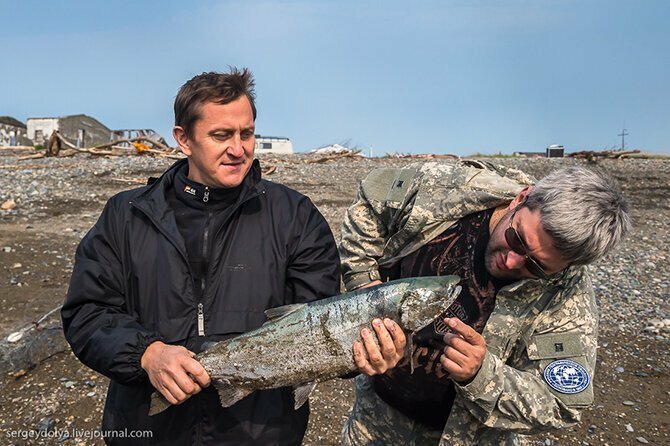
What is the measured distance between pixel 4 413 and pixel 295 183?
13363 mm

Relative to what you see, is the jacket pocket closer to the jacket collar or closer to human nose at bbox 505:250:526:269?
human nose at bbox 505:250:526:269

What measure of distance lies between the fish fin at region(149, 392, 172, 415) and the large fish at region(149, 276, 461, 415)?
0.28 meters

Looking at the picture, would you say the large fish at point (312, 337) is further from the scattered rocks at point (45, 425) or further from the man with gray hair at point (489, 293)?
the scattered rocks at point (45, 425)

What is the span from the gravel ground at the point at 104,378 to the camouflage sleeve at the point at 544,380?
279 cm

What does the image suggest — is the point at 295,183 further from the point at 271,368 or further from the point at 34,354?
the point at 271,368

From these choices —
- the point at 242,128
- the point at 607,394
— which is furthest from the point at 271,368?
the point at 607,394

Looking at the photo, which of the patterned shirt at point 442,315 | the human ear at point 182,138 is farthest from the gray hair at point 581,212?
the human ear at point 182,138

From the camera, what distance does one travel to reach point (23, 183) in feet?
55.4

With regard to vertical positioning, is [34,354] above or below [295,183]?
below

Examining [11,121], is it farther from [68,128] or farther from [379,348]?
[379,348]

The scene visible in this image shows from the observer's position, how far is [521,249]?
3.28 metres

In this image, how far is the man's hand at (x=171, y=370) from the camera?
2.86m

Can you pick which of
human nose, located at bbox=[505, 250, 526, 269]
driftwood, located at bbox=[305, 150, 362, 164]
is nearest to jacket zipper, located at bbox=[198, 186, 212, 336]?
human nose, located at bbox=[505, 250, 526, 269]

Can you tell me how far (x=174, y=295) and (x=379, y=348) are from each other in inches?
47.9
